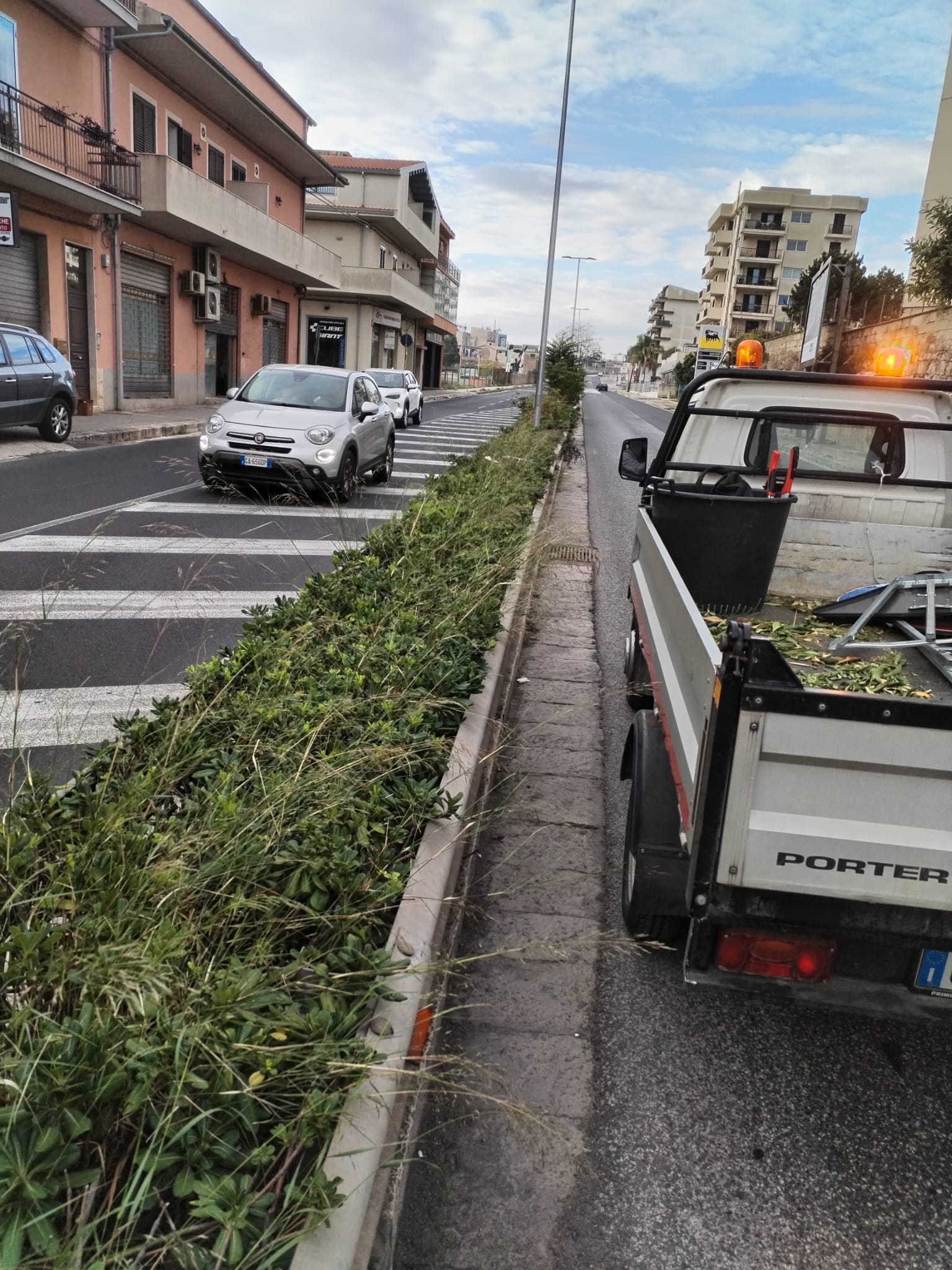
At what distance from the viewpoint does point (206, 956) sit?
2.27 m

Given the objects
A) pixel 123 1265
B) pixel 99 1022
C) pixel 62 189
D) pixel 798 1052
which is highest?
pixel 62 189

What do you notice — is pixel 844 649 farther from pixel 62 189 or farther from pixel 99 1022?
pixel 62 189

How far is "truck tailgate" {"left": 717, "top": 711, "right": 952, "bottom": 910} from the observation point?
2074 mm

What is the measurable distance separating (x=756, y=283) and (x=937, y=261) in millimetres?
88586

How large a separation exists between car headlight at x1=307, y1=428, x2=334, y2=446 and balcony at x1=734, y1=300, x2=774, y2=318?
101m

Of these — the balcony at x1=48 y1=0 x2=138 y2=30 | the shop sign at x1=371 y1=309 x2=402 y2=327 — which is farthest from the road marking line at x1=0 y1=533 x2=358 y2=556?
the shop sign at x1=371 y1=309 x2=402 y2=327

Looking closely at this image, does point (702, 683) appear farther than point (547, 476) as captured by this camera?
No

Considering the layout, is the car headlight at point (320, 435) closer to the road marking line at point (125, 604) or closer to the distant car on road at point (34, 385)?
the road marking line at point (125, 604)

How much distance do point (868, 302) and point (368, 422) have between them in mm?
35980

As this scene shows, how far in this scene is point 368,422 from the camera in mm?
12789

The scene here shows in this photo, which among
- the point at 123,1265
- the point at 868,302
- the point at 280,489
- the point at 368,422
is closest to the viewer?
the point at 123,1265

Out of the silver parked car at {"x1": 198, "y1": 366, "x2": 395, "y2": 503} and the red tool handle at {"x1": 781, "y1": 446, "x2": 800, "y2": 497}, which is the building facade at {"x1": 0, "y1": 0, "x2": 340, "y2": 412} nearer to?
the silver parked car at {"x1": 198, "y1": 366, "x2": 395, "y2": 503}

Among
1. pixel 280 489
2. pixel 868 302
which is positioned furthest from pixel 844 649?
pixel 868 302

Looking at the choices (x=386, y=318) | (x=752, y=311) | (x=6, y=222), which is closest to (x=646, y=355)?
(x=752, y=311)
